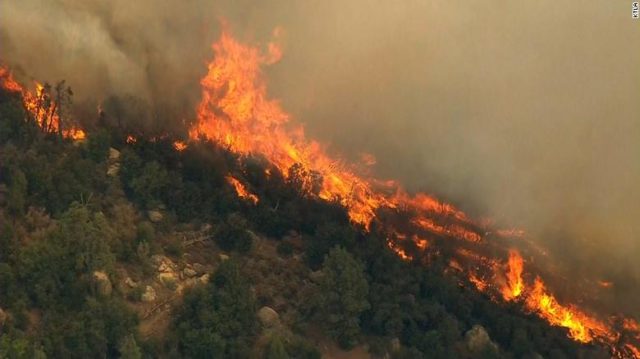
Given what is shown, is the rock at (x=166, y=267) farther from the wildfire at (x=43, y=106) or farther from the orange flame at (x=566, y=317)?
the orange flame at (x=566, y=317)

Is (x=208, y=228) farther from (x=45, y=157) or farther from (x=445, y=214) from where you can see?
(x=445, y=214)

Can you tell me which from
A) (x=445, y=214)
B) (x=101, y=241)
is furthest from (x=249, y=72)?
(x=101, y=241)

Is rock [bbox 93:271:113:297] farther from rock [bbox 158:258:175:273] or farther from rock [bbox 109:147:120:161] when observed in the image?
rock [bbox 109:147:120:161]

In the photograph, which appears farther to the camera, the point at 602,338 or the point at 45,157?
the point at 602,338

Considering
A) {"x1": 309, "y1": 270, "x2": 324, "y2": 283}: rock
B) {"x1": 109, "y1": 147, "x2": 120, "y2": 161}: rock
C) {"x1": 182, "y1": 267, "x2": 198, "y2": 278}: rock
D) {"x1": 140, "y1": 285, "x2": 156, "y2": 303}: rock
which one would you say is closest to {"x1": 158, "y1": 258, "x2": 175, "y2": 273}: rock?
{"x1": 182, "y1": 267, "x2": 198, "y2": 278}: rock

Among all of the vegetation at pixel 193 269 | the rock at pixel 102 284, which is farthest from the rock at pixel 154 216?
the rock at pixel 102 284
